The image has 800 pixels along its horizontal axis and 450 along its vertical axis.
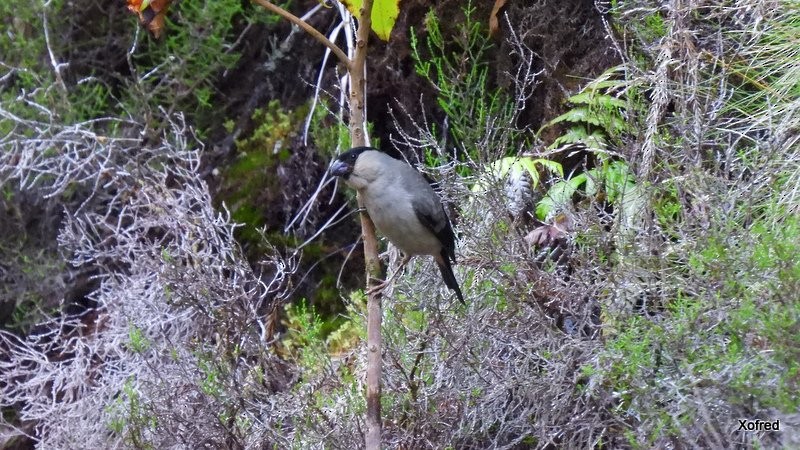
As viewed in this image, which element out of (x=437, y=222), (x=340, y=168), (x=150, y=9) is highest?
(x=150, y=9)

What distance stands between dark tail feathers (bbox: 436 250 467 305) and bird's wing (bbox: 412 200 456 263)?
0.10 feet

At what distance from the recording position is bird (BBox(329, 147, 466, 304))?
396cm

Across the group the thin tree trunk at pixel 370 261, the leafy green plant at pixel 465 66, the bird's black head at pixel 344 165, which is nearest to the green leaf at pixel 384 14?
the thin tree trunk at pixel 370 261

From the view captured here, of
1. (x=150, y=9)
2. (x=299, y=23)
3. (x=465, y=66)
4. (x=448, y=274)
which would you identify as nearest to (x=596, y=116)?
(x=448, y=274)

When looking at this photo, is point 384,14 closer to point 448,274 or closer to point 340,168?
point 340,168

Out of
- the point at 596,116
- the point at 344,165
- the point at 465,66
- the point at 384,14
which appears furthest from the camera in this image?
the point at 465,66

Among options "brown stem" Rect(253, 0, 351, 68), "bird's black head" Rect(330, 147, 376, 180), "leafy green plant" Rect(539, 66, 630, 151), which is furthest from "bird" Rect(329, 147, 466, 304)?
"brown stem" Rect(253, 0, 351, 68)

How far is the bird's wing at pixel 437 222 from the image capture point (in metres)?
4.05

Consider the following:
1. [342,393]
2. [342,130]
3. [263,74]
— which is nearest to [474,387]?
[342,393]

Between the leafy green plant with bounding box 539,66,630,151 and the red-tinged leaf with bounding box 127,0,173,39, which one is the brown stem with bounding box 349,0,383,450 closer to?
the red-tinged leaf with bounding box 127,0,173,39

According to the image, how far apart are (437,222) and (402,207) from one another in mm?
161

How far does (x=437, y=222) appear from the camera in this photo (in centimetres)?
408

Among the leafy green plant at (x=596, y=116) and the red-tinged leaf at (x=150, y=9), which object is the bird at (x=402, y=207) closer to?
the leafy green plant at (x=596, y=116)

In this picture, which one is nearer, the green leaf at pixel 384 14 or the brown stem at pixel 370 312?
the brown stem at pixel 370 312
